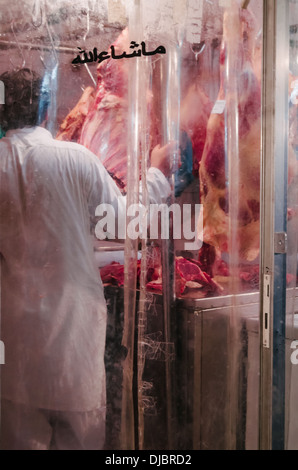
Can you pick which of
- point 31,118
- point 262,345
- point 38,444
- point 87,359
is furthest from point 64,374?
point 31,118

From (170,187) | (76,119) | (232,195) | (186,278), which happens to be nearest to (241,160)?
(232,195)

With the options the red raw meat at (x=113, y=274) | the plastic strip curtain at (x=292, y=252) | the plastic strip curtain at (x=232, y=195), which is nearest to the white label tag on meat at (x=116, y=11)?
the plastic strip curtain at (x=232, y=195)

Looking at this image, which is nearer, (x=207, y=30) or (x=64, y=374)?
(x=64, y=374)

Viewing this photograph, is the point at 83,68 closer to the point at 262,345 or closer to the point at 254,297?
the point at 254,297

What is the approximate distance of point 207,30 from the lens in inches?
84.7

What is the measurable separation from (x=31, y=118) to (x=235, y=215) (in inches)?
31.5

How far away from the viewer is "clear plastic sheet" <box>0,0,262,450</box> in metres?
2.01

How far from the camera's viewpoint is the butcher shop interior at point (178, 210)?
6.54 ft

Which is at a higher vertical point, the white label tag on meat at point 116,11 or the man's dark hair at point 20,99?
the white label tag on meat at point 116,11

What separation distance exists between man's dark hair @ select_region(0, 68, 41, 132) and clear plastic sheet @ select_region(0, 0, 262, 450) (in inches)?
1.2

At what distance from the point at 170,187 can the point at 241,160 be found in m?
0.29

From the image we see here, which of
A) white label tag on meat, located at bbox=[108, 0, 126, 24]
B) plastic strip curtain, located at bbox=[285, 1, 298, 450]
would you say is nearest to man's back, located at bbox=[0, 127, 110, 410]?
white label tag on meat, located at bbox=[108, 0, 126, 24]

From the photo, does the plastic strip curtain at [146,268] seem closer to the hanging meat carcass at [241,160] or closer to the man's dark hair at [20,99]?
the hanging meat carcass at [241,160]

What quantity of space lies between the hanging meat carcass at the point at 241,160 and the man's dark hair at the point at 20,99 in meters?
0.63
